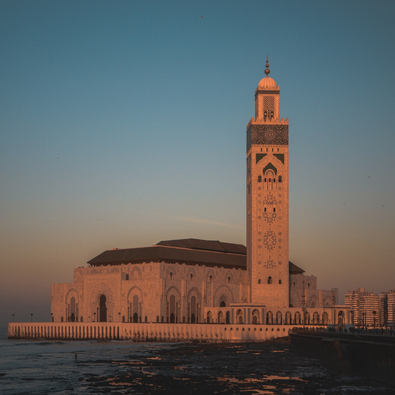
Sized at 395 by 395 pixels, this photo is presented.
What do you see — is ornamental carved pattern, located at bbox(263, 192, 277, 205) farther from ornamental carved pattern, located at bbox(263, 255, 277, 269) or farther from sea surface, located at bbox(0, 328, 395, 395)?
sea surface, located at bbox(0, 328, 395, 395)

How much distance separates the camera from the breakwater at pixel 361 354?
41.1m

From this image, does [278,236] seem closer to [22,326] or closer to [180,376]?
[22,326]

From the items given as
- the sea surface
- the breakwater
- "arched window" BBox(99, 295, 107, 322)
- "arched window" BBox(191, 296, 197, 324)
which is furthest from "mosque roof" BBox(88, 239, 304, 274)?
the breakwater

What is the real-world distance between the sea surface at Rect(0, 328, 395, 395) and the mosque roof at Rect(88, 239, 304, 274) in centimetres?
3544

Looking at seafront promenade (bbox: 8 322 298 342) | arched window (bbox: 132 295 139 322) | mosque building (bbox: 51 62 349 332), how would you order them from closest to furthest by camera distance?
seafront promenade (bbox: 8 322 298 342) → mosque building (bbox: 51 62 349 332) → arched window (bbox: 132 295 139 322)

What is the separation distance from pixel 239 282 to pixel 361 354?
6628 centimetres

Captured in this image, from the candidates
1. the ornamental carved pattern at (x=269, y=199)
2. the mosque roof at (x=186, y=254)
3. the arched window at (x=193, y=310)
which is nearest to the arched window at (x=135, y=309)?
the mosque roof at (x=186, y=254)

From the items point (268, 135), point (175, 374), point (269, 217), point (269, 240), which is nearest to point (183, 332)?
point (269, 240)

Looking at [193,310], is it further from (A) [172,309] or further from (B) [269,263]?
(B) [269,263]

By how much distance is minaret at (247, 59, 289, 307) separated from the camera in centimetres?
10425

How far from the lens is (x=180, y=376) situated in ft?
159

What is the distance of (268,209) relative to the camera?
345 feet

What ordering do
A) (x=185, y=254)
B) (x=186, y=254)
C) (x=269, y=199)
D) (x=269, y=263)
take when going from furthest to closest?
(x=186, y=254), (x=185, y=254), (x=269, y=199), (x=269, y=263)

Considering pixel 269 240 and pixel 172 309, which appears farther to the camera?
pixel 269 240
